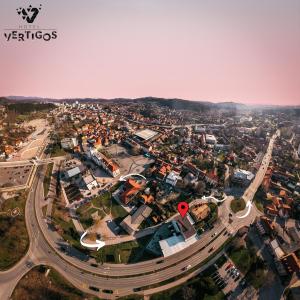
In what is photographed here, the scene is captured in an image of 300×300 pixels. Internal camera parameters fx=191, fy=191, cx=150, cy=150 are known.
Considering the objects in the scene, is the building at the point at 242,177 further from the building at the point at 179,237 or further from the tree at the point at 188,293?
the tree at the point at 188,293

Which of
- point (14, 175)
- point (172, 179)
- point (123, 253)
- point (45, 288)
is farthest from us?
point (14, 175)

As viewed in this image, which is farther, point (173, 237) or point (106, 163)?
point (106, 163)

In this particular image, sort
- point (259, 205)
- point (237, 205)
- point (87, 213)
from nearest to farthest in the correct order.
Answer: point (87, 213) → point (237, 205) → point (259, 205)

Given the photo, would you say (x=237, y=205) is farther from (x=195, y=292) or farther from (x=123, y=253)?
(x=123, y=253)

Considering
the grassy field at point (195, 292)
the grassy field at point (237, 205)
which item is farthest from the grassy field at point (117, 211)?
the grassy field at point (237, 205)

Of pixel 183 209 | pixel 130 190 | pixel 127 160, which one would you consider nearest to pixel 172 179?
pixel 183 209

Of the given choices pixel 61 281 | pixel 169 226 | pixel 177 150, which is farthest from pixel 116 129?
pixel 61 281

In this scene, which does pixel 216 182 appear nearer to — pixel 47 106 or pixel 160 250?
pixel 160 250
